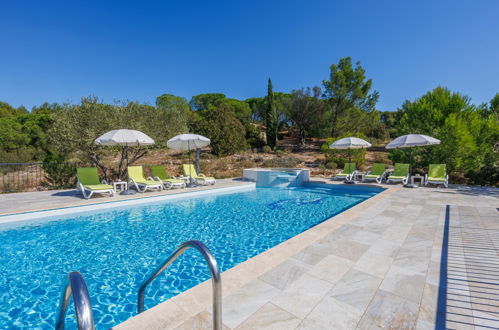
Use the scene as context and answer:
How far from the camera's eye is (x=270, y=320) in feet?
6.52

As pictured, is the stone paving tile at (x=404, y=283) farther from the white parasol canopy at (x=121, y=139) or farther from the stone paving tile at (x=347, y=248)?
the white parasol canopy at (x=121, y=139)

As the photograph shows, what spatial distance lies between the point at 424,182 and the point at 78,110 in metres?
15.8

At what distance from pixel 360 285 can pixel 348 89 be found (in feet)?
88.3

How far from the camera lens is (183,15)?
13.9 meters

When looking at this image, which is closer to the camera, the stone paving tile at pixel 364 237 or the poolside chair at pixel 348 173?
the stone paving tile at pixel 364 237

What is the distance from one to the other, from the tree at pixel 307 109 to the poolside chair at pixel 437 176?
19540 mm

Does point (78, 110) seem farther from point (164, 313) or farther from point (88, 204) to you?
point (164, 313)

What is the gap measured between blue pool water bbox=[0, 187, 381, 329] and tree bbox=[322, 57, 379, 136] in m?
20.6

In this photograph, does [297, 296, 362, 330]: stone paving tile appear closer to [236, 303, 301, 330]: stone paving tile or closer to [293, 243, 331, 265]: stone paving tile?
[236, 303, 301, 330]: stone paving tile

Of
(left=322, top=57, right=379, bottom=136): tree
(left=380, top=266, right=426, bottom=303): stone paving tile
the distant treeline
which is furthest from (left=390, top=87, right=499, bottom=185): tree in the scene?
(left=322, top=57, right=379, bottom=136): tree

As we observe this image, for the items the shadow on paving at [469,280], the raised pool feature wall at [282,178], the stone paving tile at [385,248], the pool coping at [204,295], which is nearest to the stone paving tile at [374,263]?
the stone paving tile at [385,248]

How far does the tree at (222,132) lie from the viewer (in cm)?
2200

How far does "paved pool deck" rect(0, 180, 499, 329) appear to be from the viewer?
1.99 m

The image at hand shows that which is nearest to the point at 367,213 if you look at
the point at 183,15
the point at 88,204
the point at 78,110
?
the point at 88,204
